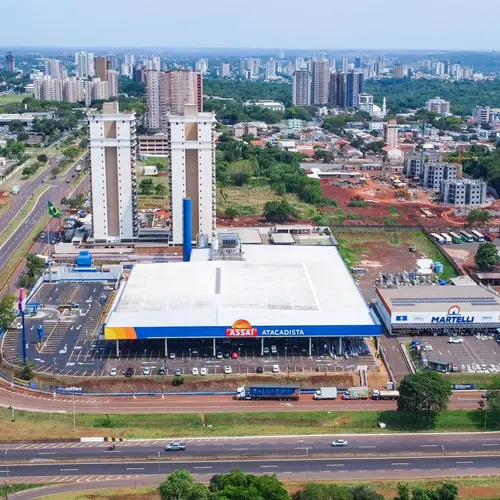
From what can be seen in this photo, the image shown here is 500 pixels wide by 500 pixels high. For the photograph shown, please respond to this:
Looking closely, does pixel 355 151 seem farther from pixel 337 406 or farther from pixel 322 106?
pixel 337 406

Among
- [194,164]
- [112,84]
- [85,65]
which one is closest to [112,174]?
[194,164]

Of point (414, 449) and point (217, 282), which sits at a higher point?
point (217, 282)

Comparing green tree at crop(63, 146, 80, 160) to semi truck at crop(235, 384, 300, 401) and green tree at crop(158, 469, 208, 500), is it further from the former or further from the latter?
green tree at crop(158, 469, 208, 500)

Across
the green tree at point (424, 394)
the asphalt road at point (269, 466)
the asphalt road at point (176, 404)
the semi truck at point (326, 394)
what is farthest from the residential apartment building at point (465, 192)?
the asphalt road at point (269, 466)

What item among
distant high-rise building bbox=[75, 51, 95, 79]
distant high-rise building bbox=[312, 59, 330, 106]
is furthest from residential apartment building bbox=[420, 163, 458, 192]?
distant high-rise building bbox=[75, 51, 95, 79]

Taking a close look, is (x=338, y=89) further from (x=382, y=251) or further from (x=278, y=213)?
(x=382, y=251)

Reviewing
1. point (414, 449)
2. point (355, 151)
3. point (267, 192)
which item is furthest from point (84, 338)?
point (355, 151)

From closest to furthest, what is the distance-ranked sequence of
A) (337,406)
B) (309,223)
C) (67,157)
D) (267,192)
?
(337,406) < (309,223) < (267,192) < (67,157)
